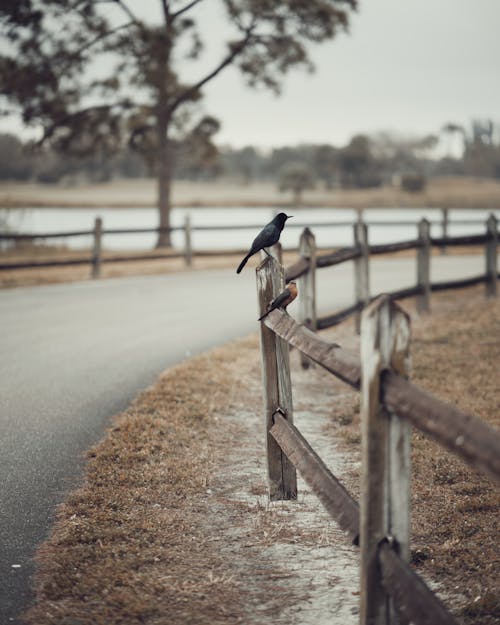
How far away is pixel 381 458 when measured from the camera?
8.52ft

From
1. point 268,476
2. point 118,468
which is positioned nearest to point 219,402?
point 118,468

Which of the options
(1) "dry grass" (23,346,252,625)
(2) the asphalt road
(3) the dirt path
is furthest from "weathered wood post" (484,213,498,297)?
(1) "dry grass" (23,346,252,625)

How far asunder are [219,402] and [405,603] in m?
4.50

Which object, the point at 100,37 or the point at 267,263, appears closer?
the point at 267,263

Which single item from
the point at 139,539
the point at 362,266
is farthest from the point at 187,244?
the point at 139,539

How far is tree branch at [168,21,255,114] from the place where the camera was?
25641 millimetres

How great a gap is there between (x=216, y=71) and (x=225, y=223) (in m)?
30.7

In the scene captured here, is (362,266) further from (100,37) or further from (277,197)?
(277,197)

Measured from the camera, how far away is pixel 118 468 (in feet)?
16.8

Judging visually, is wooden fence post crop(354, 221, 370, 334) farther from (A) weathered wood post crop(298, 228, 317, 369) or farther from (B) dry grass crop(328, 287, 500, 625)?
(A) weathered wood post crop(298, 228, 317, 369)

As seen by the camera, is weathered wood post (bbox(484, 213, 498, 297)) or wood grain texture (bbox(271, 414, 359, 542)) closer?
wood grain texture (bbox(271, 414, 359, 542))

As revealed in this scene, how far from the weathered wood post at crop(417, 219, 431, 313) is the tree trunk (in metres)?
16.2

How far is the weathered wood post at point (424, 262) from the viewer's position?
1144cm

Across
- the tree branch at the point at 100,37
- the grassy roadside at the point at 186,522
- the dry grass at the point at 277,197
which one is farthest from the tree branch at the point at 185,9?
the dry grass at the point at 277,197
